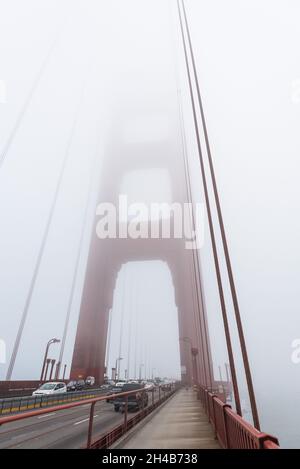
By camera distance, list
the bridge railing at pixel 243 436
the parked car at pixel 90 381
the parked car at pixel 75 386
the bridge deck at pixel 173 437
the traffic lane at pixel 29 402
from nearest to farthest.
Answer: the bridge railing at pixel 243 436, the bridge deck at pixel 173 437, the traffic lane at pixel 29 402, the parked car at pixel 75 386, the parked car at pixel 90 381

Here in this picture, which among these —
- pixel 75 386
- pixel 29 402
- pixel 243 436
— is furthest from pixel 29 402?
pixel 243 436

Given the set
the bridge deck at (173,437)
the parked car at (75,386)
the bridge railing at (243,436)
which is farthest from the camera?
the parked car at (75,386)

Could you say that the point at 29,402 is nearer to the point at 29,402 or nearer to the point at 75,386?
the point at 29,402

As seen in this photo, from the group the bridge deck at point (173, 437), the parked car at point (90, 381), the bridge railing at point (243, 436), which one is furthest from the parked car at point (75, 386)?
the bridge railing at point (243, 436)

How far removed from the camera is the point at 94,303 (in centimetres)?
2714

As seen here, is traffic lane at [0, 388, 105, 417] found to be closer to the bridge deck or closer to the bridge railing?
the bridge deck

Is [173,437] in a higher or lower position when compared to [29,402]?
lower

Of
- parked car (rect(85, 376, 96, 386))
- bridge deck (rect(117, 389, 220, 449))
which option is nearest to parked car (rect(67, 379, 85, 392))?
parked car (rect(85, 376, 96, 386))

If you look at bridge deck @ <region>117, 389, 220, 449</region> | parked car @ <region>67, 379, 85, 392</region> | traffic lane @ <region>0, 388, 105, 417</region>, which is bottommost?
bridge deck @ <region>117, 389, 220, 449</region>

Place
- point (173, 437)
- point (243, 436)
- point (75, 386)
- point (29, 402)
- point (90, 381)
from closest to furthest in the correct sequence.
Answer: point (243, 436) < point (173, 437) < point (29, 402) < point (75, 386) < point (90, 381)

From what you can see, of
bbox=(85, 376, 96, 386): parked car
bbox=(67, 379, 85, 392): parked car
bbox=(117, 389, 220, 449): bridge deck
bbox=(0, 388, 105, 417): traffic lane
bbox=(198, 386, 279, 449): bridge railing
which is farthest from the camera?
bbox=(85, 376, 96, 386): parked car

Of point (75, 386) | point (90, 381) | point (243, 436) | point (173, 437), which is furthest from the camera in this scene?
point (90, 381)

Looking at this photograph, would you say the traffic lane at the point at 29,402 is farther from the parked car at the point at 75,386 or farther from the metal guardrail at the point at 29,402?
the parked car at the point at 75,386

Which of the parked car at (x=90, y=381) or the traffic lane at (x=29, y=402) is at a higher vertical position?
the parked car at (x=90, y=381)
